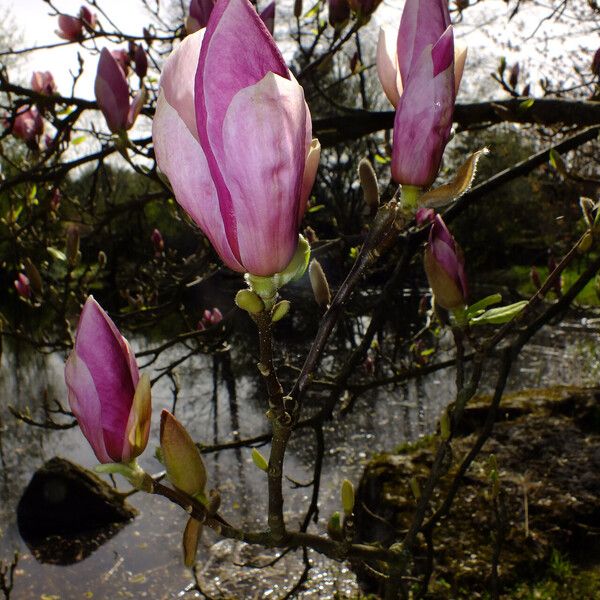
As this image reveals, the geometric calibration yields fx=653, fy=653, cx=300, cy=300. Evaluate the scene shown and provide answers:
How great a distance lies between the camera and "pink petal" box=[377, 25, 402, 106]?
24.0 inches

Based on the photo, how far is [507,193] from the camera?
55.7ft

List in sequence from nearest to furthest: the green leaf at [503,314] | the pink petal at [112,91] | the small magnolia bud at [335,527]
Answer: the small magnolia bud at [335,527] < the green leaf at [503,314] < the pink petal at [112,91]

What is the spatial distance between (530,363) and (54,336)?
7.59 metres

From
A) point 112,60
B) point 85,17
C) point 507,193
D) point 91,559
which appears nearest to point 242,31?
point 112,60

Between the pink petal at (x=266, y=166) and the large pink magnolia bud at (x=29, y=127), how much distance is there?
8.22 feet

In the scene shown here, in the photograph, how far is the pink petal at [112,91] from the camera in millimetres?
1293

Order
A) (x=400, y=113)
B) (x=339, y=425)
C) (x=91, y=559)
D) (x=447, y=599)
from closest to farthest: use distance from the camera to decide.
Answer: (x=400, y=113) < (x=447, y=599) < (x=91, y=559) < (x=339, y=425)

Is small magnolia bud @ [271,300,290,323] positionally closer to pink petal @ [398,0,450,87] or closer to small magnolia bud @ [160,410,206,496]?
small magnolia bud @ [160,410,206,496]

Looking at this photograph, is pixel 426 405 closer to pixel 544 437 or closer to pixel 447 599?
pixel 544 437

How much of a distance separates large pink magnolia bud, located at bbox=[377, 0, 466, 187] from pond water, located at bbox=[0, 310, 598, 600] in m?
2.15

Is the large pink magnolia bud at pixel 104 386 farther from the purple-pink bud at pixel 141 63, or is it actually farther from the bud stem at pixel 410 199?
the purple-pink bud at pixel 141 63

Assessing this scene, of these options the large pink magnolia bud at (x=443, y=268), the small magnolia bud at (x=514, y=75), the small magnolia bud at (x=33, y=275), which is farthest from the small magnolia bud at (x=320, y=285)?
the small magnolia bud at (x=514, y=75)

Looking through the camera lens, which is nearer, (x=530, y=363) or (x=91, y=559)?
(x=91, y=559)

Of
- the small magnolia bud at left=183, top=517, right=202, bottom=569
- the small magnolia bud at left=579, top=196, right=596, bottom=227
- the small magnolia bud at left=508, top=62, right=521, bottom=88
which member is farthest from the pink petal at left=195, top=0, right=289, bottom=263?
the small magnolia bud at left=508, top=62, right=521, bottom=88
